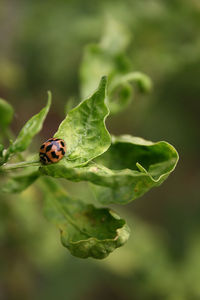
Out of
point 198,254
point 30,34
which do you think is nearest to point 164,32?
point 30,34

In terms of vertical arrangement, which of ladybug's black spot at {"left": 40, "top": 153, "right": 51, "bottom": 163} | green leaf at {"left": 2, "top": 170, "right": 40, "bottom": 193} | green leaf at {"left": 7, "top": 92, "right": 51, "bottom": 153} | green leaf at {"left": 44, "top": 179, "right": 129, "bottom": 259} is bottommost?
green leaf at {"left": 44, "top": 179, "right": 129, "bottom": 259}

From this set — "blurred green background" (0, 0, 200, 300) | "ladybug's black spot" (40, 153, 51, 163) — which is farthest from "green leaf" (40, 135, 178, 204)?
"blurred green background" (0, 0, 200, 300)

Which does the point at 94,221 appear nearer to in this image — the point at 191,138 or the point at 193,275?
the point at 193,275

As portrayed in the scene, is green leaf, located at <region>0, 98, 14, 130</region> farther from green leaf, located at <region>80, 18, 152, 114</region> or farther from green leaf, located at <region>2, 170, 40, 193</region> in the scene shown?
green leaf, located at <region>80, 18, 152, 114</region>

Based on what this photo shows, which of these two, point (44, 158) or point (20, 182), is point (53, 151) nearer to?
point (44, 158)

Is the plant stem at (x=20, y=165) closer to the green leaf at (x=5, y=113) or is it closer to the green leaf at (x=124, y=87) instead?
the green leaf at (x=5, y=113)

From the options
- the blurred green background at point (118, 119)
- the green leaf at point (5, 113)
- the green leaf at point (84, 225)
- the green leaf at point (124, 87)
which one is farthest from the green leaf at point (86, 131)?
the blurred green background at point (118, 119)
